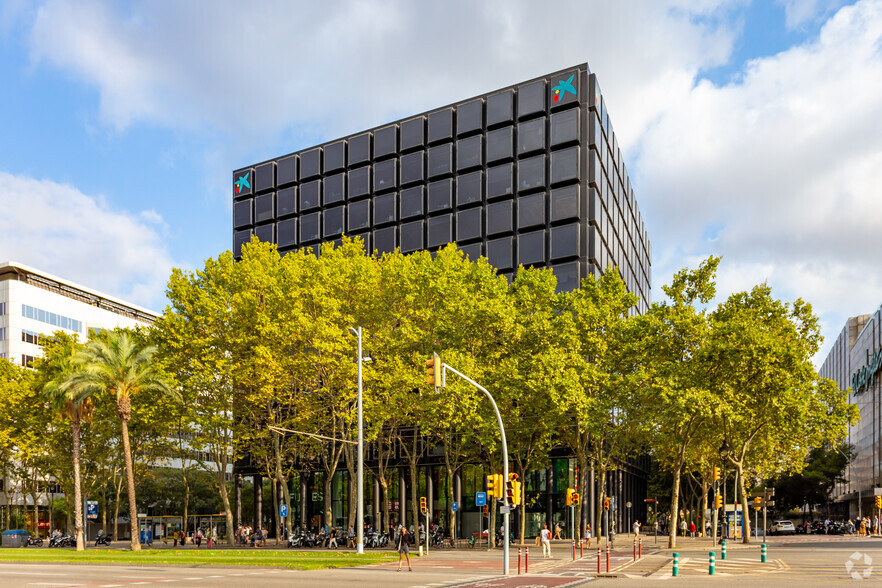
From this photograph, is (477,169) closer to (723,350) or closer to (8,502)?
(723,350)

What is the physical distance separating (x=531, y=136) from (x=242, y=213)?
110 feet

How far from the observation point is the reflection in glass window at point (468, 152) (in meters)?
71.8

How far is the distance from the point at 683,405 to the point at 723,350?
427 centimetres

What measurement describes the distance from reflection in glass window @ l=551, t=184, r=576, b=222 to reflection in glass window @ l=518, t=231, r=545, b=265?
187 cm

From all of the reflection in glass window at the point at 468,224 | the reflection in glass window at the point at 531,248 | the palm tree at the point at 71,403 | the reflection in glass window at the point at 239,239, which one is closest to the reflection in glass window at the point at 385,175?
the reflection in glass window at the point at 468,224

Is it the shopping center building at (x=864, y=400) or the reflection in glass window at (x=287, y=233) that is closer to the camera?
the reflection in glass window at (x=287, y=233)

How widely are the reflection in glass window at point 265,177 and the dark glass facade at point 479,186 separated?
132 mm

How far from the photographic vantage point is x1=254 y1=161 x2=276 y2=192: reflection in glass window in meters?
85.2

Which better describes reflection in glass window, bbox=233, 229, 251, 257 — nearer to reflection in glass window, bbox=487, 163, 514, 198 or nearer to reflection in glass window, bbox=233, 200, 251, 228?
reflection in glass window, bbox=233, 200, 251, 228

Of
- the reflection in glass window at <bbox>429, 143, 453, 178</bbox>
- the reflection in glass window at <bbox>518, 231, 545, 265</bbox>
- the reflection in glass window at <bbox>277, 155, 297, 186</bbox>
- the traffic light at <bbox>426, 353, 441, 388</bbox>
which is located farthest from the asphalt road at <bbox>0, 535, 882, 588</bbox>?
the reflection in glass window at <bbox>277, 155, 297, 186</bbox>

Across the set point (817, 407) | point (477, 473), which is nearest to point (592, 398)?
point (817, 407)

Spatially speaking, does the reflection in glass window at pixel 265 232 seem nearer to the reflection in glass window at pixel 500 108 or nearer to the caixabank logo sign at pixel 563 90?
the reflection in glass window at pixel 500 108

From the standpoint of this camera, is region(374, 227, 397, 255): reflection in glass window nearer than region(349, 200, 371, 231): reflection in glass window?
Yes

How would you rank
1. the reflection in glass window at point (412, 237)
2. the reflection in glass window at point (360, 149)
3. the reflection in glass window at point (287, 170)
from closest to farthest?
the reflection in glass window at point (412, 237)
the reflection in glass window at point (360, 149)
the reflection in glass window at point (287, 170)
